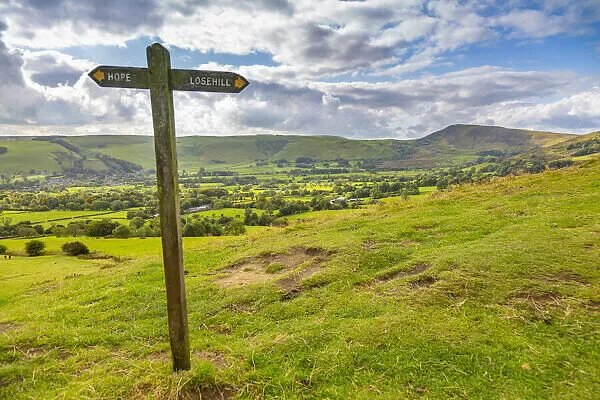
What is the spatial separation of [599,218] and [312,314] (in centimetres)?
1161

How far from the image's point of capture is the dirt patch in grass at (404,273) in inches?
Result: 410

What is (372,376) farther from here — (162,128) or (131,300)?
(131,300)

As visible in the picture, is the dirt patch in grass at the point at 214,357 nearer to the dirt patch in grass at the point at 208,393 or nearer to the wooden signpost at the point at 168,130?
the dirt patch in grass at the point at 208,393

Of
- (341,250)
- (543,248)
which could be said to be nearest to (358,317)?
(341,250)

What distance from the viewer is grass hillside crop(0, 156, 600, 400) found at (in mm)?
5891

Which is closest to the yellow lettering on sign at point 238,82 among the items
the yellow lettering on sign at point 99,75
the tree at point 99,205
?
the yellow lettering on sign at point 99,75

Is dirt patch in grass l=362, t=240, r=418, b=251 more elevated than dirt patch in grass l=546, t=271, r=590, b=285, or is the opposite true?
dirt patch in grass l=546, t=271, r=590, b=285

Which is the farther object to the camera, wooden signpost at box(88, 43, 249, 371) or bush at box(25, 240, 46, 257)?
bush at box(25, 240, 46, 257)

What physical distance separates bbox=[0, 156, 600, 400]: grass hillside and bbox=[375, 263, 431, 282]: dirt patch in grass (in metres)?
0.06

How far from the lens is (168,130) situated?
592 centimetres

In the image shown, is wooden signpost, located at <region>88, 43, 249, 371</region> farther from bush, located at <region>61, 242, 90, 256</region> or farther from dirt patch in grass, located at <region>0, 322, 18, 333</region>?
bush, located at <region>61, 242, 90, 256</region>

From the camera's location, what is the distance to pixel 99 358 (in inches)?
291

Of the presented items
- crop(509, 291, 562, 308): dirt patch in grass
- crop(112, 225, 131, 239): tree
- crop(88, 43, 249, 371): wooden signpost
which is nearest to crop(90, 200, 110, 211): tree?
crop(112, 225, 131, 239): tree

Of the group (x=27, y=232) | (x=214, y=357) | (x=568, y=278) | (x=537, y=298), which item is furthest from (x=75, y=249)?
(x=568, y=278)
